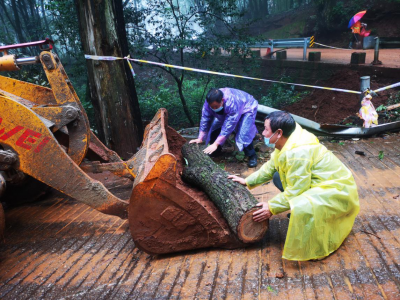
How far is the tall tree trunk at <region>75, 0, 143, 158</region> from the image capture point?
5016 millimetres

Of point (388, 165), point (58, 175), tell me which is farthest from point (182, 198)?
point (388, 165)

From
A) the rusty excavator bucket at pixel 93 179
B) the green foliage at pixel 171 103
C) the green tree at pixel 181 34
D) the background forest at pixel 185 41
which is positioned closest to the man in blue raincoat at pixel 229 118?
the rusty excavator bucket at pixel 93 179

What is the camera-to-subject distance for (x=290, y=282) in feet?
7.76

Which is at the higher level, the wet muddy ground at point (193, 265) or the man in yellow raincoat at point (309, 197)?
the man in yellow raincoat at point (309, 197)

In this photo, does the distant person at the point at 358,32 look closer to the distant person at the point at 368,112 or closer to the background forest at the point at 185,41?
the background forest at the point at 185,41

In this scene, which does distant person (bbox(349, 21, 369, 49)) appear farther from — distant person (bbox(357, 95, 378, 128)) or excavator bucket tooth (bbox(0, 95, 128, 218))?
excavator bucket tooth (bbox(0, 95, 128, 218))

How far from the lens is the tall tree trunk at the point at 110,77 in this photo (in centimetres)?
502

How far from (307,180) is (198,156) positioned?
162cm

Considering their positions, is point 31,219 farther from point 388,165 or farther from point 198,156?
point 388,165

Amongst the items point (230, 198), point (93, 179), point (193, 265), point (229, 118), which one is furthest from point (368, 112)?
point (93, 179)

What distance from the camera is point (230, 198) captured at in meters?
2.86

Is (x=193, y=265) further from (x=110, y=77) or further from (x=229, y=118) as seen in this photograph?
(x=110, y=77)

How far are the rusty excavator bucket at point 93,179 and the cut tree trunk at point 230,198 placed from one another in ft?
0.39

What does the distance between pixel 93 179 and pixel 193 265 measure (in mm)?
1253
